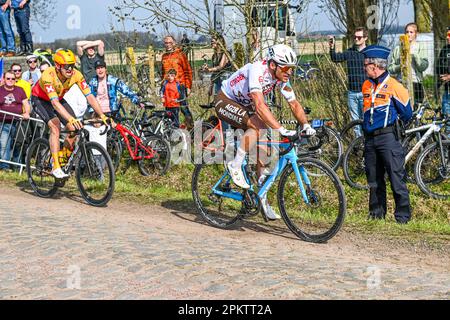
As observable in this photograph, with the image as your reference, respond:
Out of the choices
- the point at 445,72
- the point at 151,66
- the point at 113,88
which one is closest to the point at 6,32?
the point at 151,66

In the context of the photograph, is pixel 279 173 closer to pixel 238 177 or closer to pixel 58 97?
pixel 238 177

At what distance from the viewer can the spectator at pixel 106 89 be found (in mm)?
14820

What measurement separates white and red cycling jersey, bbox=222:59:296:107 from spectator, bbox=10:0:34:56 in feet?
34.6

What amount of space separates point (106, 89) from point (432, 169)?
6.05 m

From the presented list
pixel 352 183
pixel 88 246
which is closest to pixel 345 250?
pixel 88 246

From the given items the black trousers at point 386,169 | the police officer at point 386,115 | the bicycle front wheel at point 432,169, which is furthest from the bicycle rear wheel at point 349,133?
the police officer at point 386,115

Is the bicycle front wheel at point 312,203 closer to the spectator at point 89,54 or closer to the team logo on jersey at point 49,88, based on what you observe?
the team logo on jersey at point 49,88

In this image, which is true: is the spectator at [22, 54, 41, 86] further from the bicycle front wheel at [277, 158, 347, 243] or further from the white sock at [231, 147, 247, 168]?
the bicycle front wheel at [277, 158, 347, 243]

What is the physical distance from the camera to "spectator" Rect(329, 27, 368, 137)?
13.5 meters

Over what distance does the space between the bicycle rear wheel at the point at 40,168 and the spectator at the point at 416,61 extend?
5841 mm

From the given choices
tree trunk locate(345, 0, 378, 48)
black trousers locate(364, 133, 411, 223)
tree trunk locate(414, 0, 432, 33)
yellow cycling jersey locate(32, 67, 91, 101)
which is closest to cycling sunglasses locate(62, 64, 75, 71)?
yellow cycling jersey locate(32, 67, 91, 101)

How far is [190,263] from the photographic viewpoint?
7859mm
